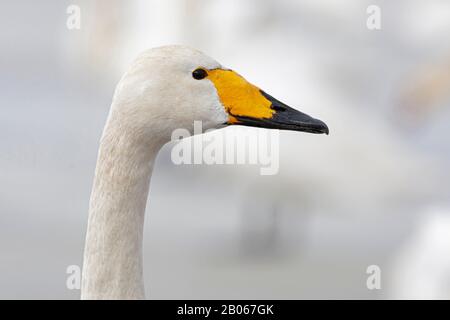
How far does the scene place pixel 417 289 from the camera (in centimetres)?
549

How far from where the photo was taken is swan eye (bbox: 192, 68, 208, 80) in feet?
10.0

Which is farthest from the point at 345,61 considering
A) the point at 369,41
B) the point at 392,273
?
the point at 392,273

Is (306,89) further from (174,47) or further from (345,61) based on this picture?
(174,47)

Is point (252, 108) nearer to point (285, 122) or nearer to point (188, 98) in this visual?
point (285, 122)

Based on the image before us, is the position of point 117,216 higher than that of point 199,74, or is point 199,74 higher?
point 199,74

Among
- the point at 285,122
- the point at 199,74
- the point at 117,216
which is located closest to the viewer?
the point at 117,216

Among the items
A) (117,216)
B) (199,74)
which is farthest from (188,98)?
(117,216)

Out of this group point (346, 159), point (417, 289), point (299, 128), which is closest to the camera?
point (299, 128)

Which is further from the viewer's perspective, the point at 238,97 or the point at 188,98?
the point at 238,97

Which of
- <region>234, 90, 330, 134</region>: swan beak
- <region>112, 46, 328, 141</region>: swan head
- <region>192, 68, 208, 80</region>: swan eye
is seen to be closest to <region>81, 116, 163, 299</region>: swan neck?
<region>112, 46, 328, 141</region>: swan head

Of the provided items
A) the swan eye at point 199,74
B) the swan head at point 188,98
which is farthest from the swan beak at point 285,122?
the swan eye at point 199,74

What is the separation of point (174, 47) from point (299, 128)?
1.76 feet

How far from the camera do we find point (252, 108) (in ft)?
10.4

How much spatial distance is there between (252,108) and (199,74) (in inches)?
9.1
